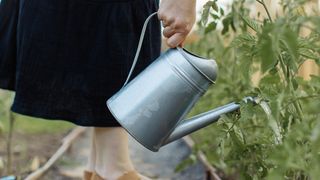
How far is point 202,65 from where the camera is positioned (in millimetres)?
1515

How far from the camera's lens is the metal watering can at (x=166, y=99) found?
59.4 inches

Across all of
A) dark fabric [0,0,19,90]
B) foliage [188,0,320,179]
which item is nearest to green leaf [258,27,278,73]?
foliage [188,0,320,179]

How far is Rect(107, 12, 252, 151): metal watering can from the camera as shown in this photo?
151 centimetres

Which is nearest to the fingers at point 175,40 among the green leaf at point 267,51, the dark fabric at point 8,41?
the green leaf at point 267,51

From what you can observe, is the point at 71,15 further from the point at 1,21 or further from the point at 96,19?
the point at 1,21

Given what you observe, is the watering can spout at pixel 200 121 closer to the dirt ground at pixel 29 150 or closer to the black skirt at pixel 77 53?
the black skirt at pixel 77 53

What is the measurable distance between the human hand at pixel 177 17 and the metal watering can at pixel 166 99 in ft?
0.13

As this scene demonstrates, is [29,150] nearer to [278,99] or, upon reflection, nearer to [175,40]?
[175,40]

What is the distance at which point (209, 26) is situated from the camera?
6.43 ft

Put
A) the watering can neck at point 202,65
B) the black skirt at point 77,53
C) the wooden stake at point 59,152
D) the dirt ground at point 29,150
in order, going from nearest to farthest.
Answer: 1. the watering can neck at point 202,65
2. the black skirt at point 77,53
3. the wooden stake at point 59,152
4. the dirt ground at point 29,150

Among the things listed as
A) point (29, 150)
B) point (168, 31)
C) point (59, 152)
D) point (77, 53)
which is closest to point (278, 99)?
point (168, 31)

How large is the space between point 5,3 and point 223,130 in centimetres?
82

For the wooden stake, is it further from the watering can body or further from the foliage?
the watering can body

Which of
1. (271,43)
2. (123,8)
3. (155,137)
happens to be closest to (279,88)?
(155,137)
